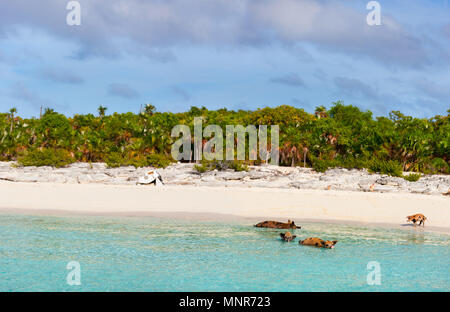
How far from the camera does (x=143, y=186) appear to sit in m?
23.7

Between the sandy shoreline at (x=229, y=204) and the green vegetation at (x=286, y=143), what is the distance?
932cm

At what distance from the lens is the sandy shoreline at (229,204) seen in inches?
685

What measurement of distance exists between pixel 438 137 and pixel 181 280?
3058cm

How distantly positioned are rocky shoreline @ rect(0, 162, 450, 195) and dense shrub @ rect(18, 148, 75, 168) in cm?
69

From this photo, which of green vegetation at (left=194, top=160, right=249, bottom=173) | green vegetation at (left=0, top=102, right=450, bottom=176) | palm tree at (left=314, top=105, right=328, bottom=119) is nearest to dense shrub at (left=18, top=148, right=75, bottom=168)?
green vegetation at (left=0, top=102, right=450, bottom=176)

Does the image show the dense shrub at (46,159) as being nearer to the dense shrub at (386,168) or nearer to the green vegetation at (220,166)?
the green vegetation at (220,166)

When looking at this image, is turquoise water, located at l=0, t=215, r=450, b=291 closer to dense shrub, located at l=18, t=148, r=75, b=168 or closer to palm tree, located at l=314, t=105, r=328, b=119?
dense shrub, located at l=18, t=148, r=75, b=168

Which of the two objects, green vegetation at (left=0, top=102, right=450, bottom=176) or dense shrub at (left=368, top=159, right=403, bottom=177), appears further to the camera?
green vegetation at (left=0, top=102, right=450, bottom=176)

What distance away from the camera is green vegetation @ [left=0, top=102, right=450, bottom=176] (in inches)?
1281

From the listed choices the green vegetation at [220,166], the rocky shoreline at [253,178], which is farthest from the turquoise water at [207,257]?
the green vegetation at [220,166]

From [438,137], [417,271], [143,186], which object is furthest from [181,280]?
[438,137]

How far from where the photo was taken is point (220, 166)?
31.1 m
